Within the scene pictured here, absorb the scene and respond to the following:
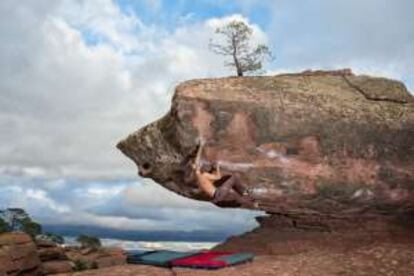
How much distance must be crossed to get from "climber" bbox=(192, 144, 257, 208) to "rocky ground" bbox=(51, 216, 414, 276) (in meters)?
1.96

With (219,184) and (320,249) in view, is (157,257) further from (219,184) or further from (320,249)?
(320,249)

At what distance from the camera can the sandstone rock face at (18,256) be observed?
1052 inches

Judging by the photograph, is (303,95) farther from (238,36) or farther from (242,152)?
(238,36)

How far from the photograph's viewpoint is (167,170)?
74.1ft

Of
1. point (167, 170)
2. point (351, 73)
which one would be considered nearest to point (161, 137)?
point (167, 170)

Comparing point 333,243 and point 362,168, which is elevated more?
point 362,168

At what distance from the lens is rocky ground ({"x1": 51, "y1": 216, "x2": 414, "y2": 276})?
18609 millimetres

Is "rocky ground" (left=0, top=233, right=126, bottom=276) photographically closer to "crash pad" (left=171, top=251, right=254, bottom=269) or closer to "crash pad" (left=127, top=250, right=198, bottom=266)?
"crash pad" (left=127, top=250, right=198, bottom=266)

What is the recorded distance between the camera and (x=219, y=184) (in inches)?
835

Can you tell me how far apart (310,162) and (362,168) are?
5.76 feet

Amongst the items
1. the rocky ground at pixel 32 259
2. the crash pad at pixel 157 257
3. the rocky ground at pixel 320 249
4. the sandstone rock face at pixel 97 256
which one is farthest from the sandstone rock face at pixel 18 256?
the sandstone rock face at pixel 97 256

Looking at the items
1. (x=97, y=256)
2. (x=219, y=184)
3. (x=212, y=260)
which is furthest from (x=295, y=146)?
(x=97, y=256)

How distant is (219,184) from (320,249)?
3.88 m

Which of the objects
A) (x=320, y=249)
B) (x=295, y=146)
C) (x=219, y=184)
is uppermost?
(x=295, y=146)
